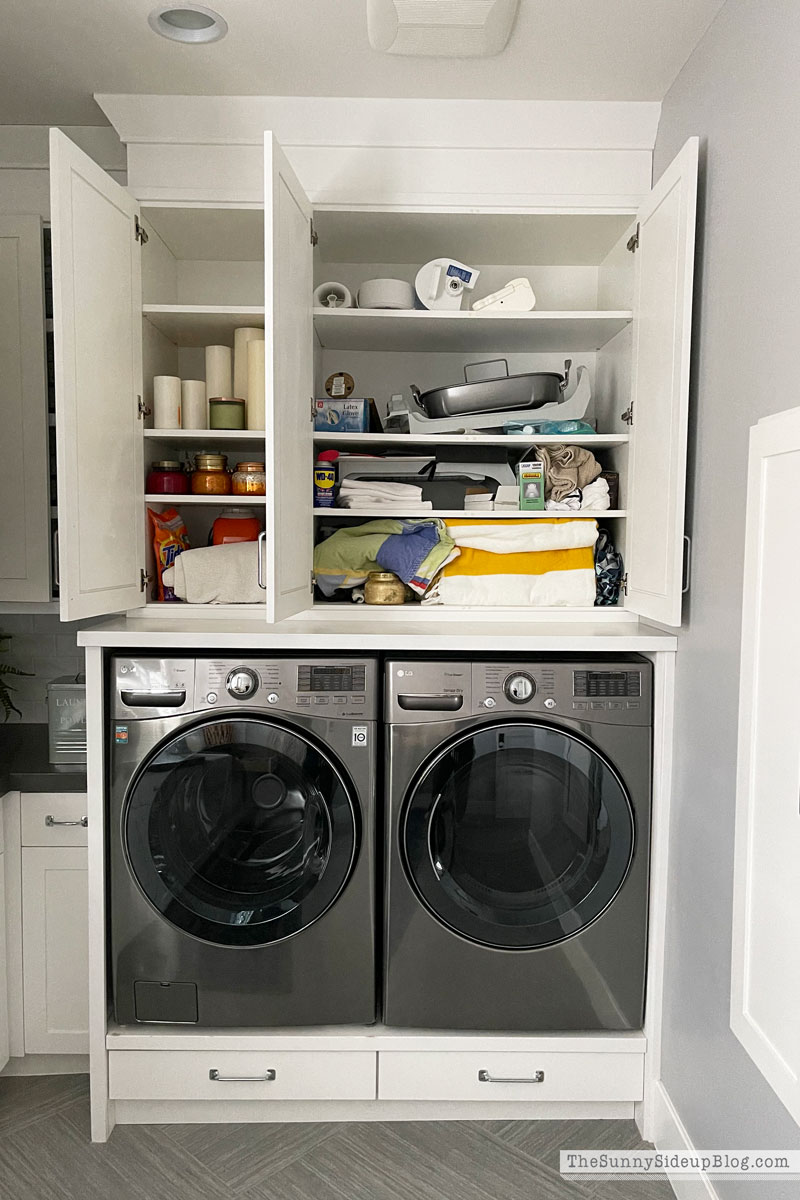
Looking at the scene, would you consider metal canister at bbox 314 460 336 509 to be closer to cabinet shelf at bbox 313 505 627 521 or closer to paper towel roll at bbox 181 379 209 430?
cabinet shelf at bbox 313 505 627 521

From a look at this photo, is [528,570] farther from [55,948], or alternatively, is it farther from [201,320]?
[55,948]

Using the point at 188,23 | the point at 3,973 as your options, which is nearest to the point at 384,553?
the point at 188,23

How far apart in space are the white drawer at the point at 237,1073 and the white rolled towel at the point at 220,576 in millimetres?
1145

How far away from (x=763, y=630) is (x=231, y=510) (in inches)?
69.7

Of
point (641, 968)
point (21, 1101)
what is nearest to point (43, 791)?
point (21, 1101)

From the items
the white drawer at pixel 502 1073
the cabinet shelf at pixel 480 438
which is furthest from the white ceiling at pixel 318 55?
the white drawer at pixel 502 1073

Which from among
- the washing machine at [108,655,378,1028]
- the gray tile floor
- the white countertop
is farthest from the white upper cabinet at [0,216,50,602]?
the gray tile floor

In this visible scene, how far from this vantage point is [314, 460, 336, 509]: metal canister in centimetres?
245

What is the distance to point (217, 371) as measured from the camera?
2.46 m

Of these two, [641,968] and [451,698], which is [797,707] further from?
[641,968]

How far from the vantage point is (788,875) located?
4.00 feet

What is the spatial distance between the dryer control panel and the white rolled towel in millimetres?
555

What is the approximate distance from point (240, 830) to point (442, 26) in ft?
6.05

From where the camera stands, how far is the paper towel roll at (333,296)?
243cm
